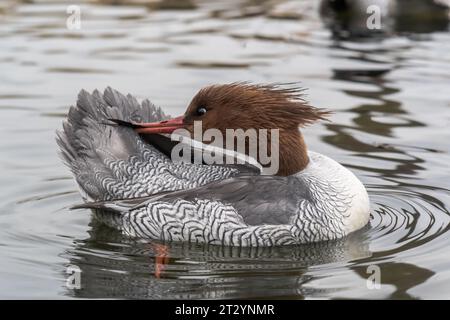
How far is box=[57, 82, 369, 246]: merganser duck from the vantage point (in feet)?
26.2

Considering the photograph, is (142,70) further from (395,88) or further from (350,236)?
(350,236)

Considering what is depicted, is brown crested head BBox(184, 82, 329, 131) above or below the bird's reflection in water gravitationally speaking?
above

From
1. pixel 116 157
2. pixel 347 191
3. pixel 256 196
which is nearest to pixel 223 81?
pixel 116 157

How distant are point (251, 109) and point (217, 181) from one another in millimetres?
655

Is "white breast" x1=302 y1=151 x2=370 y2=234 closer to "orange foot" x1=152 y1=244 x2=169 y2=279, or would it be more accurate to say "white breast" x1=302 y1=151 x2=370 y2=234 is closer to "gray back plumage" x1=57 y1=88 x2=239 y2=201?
"gray back plumage" x1=57 y1=88 x2=239 y2=201

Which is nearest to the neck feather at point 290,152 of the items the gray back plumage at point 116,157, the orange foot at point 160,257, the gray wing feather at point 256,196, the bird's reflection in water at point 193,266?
the gray wing feather at point 256,196

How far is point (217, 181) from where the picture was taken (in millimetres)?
8172

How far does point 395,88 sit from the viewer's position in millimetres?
12742

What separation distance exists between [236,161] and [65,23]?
342 inches

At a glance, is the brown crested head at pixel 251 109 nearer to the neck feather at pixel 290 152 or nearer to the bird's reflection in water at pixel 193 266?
the neck feather at pixel 290 152

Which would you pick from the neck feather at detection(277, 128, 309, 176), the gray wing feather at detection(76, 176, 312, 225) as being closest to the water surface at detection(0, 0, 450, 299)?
A: the gray wing feather at detection(76, 176, 312, 225)

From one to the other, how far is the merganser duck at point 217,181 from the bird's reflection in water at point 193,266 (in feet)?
0.41

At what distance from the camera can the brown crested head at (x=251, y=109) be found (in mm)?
8094

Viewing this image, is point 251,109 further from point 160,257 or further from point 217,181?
point 160,257
